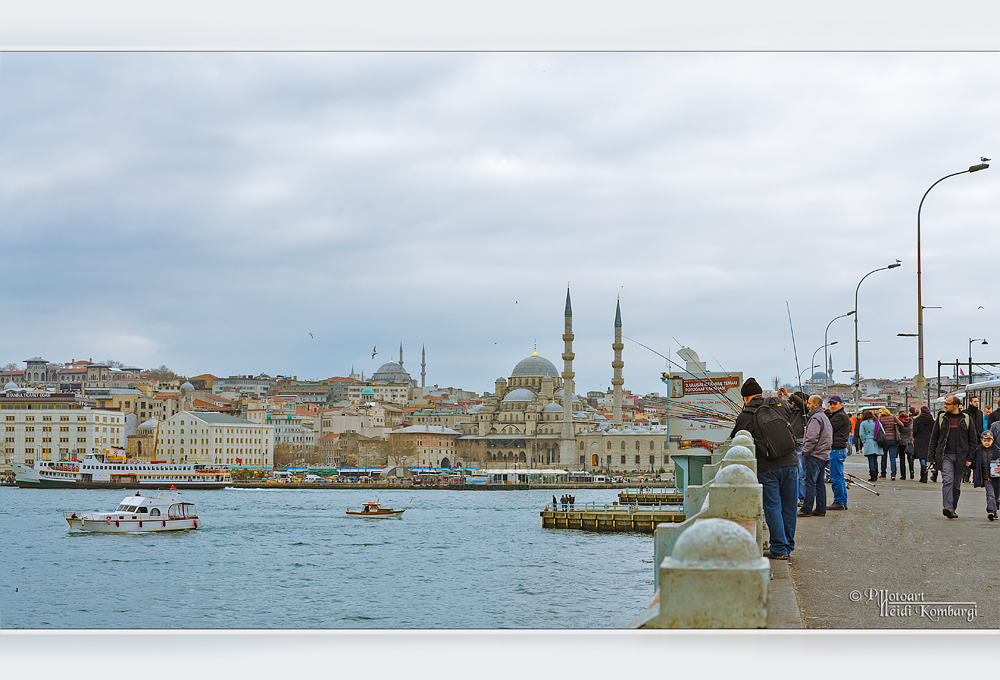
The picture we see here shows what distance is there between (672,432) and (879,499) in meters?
7.00

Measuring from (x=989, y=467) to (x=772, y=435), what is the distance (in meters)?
2.69

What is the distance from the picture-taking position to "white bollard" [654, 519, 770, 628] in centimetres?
239

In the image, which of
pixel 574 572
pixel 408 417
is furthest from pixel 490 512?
pixel 408 417

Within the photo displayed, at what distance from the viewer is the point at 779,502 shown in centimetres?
474

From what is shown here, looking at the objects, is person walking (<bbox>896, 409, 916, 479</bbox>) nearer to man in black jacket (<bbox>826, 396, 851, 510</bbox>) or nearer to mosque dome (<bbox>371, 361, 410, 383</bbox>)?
man in black jacket (<bbox>826, 396, 851, 510</bbox>)

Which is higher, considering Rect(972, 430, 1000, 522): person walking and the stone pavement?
Rect(972, 430, 1000, 522): person walking

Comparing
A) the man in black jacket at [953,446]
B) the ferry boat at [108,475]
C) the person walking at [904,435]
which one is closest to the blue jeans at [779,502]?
the man in black jacket at [953,446]

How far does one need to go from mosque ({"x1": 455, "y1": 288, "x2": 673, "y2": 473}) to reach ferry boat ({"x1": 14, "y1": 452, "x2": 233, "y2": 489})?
23.7 meters

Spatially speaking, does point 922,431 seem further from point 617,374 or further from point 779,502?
point 617,374

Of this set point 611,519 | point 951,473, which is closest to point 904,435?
point 951,473

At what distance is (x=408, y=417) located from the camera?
99.6 metres

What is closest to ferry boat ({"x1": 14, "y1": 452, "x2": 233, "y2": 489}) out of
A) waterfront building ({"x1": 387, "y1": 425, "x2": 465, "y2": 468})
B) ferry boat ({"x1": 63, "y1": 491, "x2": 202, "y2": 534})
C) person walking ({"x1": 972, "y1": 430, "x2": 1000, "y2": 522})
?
waterfront building ({"x1": 387, "y1": 425, "x2": 465, "y2": 468})

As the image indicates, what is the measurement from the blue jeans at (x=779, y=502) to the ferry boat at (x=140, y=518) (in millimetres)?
35341
